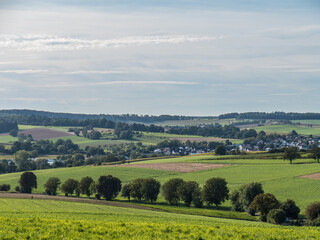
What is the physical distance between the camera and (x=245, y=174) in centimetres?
11200

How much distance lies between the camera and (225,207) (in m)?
83.1

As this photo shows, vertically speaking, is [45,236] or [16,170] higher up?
[45,236]

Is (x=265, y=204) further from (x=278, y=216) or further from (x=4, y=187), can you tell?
(x=4, y=187)

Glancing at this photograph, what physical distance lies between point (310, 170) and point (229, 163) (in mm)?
29893

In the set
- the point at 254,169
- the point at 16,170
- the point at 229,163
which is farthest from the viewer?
the point at 16,170

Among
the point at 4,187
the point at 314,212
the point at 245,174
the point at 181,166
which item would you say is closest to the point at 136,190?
the point at 245,174

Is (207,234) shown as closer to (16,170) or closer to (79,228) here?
(79,228)

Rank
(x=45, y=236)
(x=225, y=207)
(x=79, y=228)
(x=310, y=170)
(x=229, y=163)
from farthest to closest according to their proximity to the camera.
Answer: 1. (x=229, y=163)
2. (x=310, y=170)
3. (x=225, y=207)
4. (x=79, y=228)
5. (x=45, y=236)

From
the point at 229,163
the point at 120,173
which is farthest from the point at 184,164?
the point at 120,173

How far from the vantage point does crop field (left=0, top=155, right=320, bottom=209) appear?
8863 cm

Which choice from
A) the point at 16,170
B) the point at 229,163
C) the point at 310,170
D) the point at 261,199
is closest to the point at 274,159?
the point at 229,163

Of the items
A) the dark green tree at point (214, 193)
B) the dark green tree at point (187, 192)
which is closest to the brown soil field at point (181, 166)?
the dark green tree at point (187, 192)

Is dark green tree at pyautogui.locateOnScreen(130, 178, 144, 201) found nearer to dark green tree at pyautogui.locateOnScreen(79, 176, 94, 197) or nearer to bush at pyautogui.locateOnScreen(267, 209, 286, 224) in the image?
dark green tree at pyautogui.locateOnScreen(79, 176, 94, 197)

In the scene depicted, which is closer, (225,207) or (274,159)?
(225,207)
